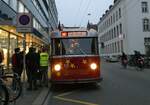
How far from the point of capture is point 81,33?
16.2 metres

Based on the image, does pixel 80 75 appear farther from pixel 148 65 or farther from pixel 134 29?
pixel 134 29

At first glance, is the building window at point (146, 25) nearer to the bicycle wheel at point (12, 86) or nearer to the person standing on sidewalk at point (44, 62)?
the person standing on sidewalk at point (44, 62)

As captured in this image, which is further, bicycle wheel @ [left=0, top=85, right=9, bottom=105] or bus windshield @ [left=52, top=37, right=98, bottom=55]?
bus windshield @ [left=52, top=37, right=98, bottom=55]

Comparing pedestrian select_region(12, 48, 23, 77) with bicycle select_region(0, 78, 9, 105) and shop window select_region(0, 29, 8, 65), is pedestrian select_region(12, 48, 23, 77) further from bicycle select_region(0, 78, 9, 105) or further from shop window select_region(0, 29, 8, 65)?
shop window select_region(0, 29, 8, 65)

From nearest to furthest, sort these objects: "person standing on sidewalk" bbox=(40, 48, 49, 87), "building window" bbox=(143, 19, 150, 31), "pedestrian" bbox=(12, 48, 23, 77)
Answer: "pedestrian" bbox=(12, 48, 23, 77) → "person standing on sidewalk" bbox=(40, 48, 49, 87) → "building window" bbox=(143, 19, 150, 31)

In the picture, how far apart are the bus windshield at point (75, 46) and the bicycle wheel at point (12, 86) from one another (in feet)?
17.1

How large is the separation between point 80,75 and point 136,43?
1780 inches

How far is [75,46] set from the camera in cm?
1599

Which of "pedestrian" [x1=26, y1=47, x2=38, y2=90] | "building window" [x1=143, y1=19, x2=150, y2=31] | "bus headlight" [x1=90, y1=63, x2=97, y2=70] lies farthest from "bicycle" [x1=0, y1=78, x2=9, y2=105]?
"building window" [x1=143, y1=19, x2=150, y2=31]

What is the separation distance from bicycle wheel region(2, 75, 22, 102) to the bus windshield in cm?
520

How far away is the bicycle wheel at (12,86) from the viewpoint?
10.5 m

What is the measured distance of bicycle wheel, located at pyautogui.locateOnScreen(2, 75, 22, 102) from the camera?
414 inches

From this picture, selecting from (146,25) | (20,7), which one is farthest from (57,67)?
(146,25)

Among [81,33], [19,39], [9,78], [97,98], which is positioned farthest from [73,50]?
[19,39]
